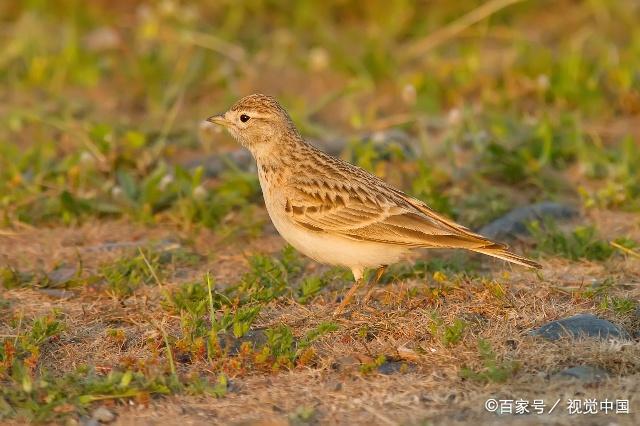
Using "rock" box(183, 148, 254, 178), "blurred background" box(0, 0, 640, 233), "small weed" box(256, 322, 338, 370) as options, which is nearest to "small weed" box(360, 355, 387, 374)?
"small weed" box(256, 322, 338, 370)

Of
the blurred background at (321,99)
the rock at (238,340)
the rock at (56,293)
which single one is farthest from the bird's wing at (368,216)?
the rock at (56,293)

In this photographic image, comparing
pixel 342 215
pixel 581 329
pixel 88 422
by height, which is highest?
pixel 342 215

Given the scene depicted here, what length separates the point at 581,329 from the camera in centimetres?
609

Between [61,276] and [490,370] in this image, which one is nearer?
[490,370]

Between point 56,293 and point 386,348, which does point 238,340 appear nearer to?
point 386,348

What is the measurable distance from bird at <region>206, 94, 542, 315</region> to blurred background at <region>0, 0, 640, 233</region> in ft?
3.72

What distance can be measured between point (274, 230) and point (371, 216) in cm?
174

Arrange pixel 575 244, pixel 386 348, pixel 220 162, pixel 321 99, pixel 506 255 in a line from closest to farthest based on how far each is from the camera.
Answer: pixel 386 348 → pixel 506 255 → pixel 575 244 → pixel 220 162 → pixel 321 99

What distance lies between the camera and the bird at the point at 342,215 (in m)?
6.73

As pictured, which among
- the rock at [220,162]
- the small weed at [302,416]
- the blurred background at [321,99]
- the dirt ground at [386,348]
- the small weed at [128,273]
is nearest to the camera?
the small weed at [302,416]

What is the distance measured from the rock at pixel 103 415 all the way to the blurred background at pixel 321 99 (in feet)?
9.64

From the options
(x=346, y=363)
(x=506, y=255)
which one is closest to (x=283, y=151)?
(x=506, y=255)

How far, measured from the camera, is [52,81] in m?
11.1

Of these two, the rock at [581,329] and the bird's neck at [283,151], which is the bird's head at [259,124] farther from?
the rock at [581,329]
